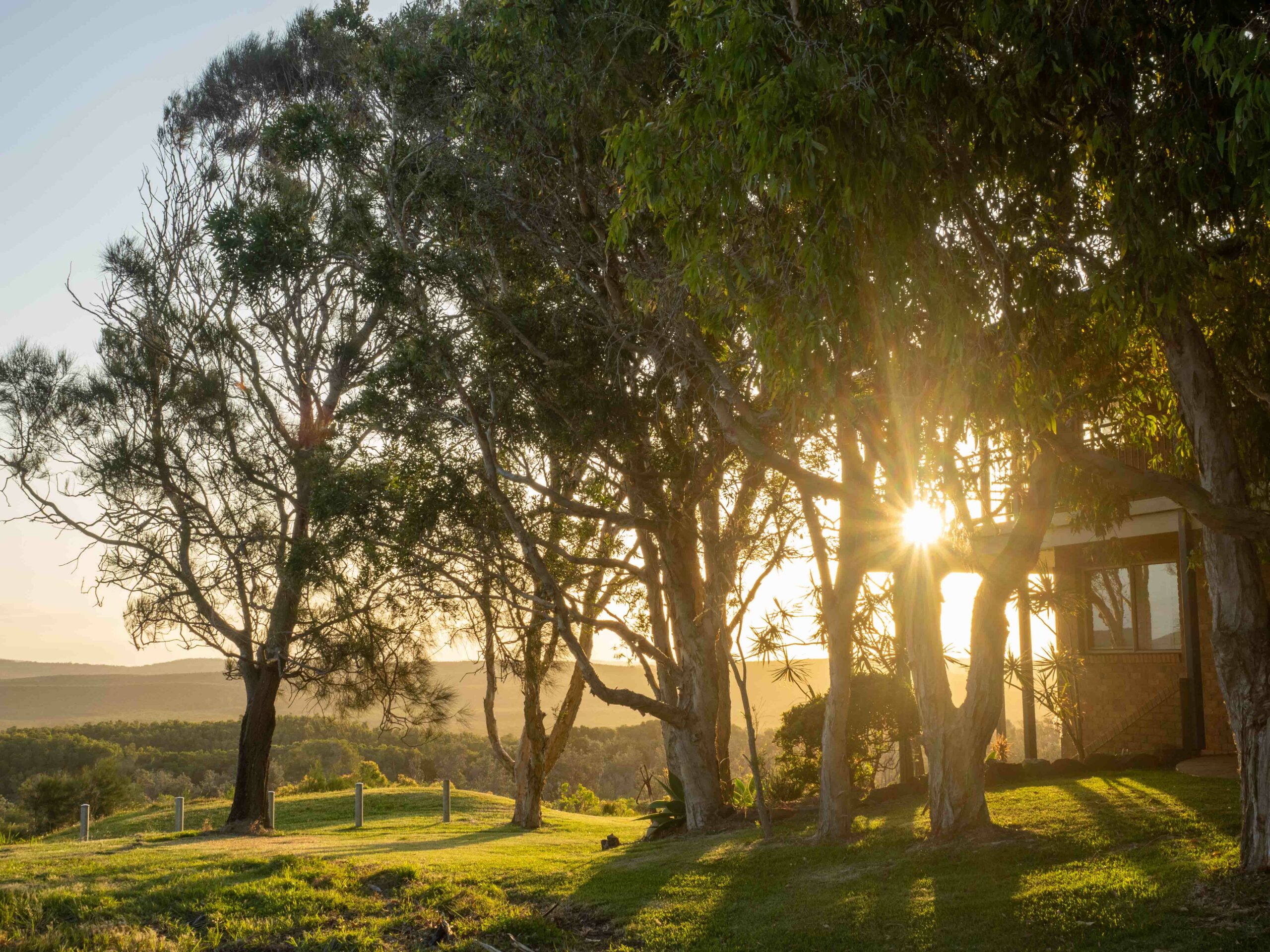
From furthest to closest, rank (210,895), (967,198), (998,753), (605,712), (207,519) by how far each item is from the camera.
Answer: (605,712), (207,519), (998,753), (210,895), (967,198)

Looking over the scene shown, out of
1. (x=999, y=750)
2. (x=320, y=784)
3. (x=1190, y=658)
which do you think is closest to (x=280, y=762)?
(x=320, y=784)

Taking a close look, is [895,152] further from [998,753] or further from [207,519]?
[207,519]

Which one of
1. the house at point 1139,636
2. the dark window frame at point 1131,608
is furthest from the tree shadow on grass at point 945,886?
the dark window frame at point 1131,608

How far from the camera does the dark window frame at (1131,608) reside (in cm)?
1744

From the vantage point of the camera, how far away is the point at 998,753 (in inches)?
669

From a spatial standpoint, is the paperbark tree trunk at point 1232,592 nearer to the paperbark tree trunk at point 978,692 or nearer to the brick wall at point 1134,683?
the paperbark tree trunk at point 978,692

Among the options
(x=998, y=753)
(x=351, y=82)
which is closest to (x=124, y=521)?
(x=351, y=82)

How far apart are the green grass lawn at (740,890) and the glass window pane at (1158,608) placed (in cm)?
491

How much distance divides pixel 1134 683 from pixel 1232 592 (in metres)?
11.7

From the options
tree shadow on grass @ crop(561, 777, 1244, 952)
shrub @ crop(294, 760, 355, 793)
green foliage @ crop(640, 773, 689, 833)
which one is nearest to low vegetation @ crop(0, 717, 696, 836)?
shrub @ crop(294, 760, 355, 793)

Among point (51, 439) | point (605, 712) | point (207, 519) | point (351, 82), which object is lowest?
point (605, 712)

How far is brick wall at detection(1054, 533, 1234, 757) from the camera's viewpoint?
1608 centimetres

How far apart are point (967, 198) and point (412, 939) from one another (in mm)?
7161

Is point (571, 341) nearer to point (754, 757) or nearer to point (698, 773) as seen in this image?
point (754, 757)
